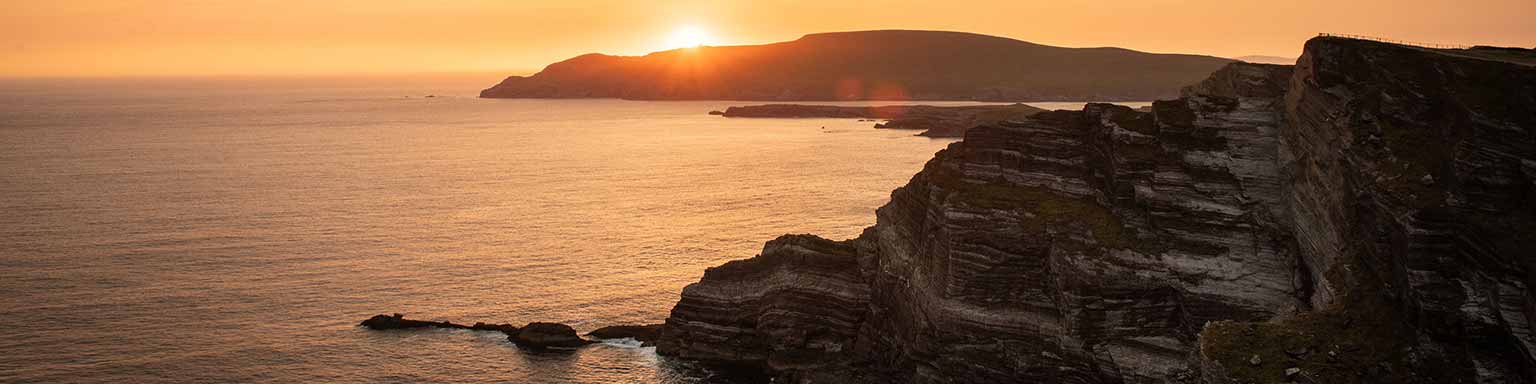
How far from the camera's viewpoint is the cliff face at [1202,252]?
35.3 meters

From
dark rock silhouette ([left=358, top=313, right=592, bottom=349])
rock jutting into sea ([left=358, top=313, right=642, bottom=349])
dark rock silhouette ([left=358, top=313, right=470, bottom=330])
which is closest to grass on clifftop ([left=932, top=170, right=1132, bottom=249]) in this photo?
rock jutting into sea ([left=358, top=313, right=642, bottom=349])

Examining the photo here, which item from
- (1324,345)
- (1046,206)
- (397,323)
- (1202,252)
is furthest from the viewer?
(397,323)

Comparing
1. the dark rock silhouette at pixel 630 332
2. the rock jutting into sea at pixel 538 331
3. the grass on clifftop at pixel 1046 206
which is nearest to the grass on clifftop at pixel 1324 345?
the grass on clifftop at pixel 1046 206

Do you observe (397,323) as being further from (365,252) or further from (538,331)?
(365,252)

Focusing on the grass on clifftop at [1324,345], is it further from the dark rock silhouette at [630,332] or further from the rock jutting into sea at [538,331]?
the rock jutting into sea at [538,331]

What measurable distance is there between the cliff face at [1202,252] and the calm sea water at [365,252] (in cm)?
896

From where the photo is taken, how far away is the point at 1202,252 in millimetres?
45406

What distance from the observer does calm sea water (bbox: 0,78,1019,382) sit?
196 feet

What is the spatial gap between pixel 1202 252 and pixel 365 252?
64133 millimetres

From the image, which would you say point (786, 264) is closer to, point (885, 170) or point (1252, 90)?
point (1252, 90)

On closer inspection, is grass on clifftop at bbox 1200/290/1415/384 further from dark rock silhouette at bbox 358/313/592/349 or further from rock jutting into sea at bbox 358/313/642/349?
dark rock silhouette at bbox 358/313/592/349

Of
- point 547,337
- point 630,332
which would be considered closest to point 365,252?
point 547,337

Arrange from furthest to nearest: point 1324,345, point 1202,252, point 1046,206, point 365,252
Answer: point 365,252
point 1046,206
point 1202,252
point 1324,345

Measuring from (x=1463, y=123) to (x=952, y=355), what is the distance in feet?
69.3
